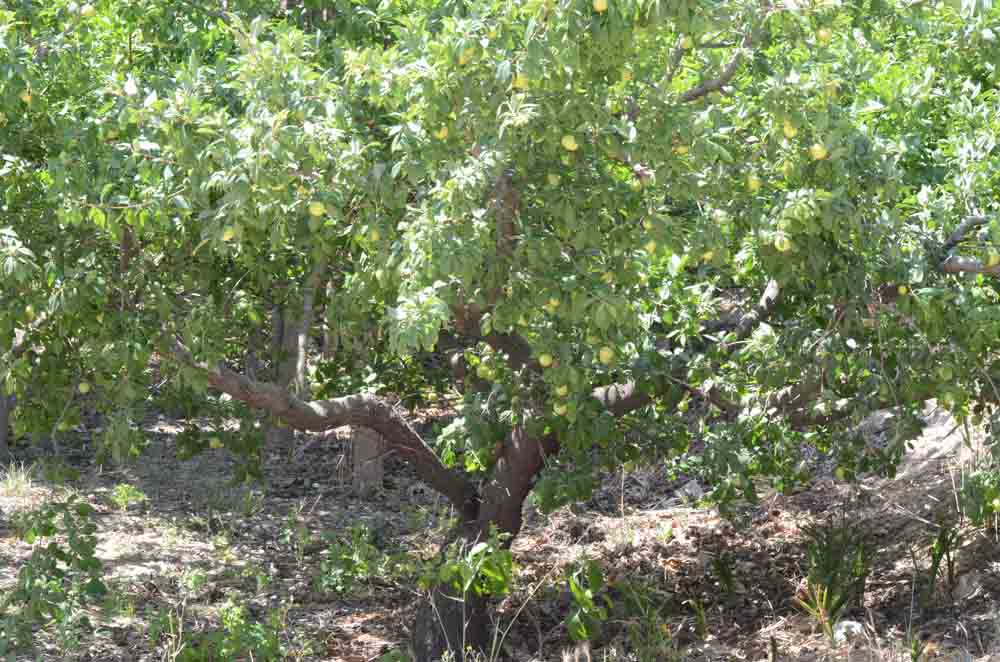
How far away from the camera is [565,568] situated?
666 cm

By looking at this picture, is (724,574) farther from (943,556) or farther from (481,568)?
(481,568)

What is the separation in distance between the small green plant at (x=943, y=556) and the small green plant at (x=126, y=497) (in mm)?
5324

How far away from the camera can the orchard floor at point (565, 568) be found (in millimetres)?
6070

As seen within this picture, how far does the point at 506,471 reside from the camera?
228 inches

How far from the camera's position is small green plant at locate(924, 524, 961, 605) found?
6.29m

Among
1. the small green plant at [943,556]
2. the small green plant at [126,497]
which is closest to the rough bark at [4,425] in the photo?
the small green plant at [126,497]

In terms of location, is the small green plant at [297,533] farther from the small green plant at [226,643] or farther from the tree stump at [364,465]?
the small green plant at [226,643]

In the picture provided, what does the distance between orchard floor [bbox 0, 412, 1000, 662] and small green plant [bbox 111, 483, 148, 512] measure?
9cm

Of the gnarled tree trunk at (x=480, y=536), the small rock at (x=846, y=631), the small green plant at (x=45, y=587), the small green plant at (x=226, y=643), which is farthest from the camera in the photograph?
the small rock at (x=846, y=631)

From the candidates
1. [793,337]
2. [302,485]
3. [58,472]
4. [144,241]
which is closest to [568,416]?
[793,337]

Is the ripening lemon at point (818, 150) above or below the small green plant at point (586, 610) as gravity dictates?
above

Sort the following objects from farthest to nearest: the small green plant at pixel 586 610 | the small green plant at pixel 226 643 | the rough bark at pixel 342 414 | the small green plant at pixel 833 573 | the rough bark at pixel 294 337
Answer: the small green plant at pixel 833 573
the small green plant at pixel 586 610
the small green plant at pixel 226 643
the rough bark at pixel 294 337
the rough bark at pixel 342 414

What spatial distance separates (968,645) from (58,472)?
4534 millimetres

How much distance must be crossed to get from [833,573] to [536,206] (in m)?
3.41
